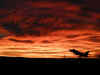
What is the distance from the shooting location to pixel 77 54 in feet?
66.0
